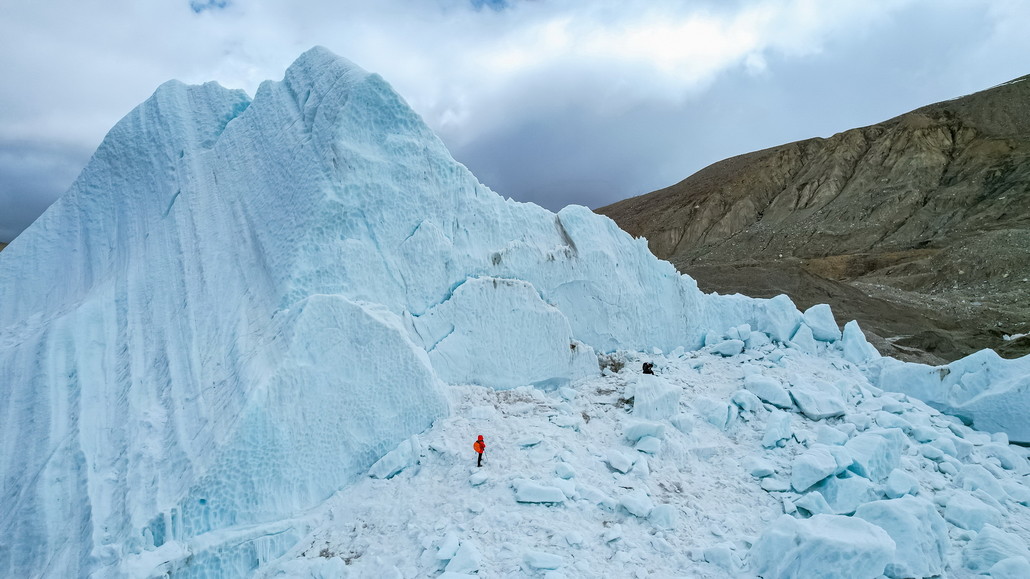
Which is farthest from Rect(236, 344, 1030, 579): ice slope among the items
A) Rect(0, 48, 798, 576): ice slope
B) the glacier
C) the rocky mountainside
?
the rocky mountainside

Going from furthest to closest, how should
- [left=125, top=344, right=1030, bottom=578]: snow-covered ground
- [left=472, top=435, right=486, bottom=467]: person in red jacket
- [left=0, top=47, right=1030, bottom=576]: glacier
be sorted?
1. [left=472, top=435, right=486, bottom=467]: person in red jacket
2. [left=0, top=47, right=1030, bottom=576]: glacier
3. [left=125, top=344, right=1030, bottom=578]: snow-covered ground

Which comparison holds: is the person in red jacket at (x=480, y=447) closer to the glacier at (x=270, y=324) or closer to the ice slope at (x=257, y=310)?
the glacier at (x=270, y=324)

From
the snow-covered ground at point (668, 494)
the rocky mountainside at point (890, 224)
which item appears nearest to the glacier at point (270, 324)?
the snow-covered ground at point (668, 494)

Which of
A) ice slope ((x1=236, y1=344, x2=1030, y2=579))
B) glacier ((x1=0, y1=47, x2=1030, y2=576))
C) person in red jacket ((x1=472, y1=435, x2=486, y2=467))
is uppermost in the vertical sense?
glacier ((x1=0, y1=47, x2=1030, y2=576))

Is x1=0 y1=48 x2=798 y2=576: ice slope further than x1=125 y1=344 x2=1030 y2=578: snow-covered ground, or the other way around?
x1=0 y1=48 x2=798 y2=576: ice slope

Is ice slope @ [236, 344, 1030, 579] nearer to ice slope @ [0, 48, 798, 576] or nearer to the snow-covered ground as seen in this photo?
the snow-covered ground

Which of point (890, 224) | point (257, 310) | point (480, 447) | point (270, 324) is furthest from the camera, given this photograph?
point (890, 224)

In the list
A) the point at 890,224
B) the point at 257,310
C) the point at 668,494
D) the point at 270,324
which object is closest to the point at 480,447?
the point at 668,494

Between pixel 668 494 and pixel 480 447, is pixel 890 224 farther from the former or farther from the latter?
pixel 480 447
